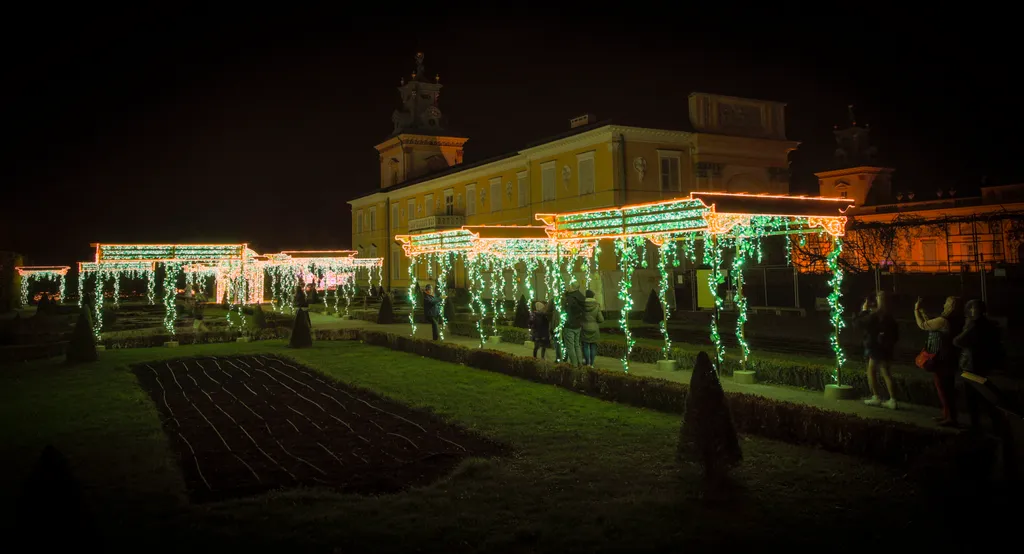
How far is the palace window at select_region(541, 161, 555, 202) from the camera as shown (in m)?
38.8

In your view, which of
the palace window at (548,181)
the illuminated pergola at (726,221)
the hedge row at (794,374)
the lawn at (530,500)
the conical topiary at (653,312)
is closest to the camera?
the lawn at (530,500)

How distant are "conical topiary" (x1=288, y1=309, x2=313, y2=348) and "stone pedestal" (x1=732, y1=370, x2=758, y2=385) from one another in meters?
12.5

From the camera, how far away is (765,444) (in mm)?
8594

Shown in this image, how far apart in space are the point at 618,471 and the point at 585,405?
142 inches

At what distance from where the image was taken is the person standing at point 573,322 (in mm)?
14180

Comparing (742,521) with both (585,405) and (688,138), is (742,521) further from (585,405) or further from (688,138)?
(688,138)

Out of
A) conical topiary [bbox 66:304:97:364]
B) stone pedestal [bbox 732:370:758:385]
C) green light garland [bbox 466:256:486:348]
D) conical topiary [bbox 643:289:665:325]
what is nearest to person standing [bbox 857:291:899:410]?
stone pedestal [bbox 732:370:758:385]

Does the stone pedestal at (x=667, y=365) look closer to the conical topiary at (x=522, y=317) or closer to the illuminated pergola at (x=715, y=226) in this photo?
the illuminated pergola at (x=715, y=226)

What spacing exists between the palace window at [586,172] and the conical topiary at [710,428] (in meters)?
29.4

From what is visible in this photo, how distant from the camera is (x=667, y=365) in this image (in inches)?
568

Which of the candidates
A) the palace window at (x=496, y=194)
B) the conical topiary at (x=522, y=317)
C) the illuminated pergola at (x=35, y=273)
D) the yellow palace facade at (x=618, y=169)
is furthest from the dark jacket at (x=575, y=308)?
the illuminated pergola at (x=35, y=273)

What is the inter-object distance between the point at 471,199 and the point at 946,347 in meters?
39.6

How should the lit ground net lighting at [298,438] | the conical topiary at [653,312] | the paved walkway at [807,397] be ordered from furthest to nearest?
1. the conical topiary at [653,312]
2. the paved walkway at [807,397]
3. the lit ground net lighting at [298,438]

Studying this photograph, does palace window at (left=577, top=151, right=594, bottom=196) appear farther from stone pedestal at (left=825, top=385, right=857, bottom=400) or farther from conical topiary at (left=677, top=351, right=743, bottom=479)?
conical topiary at (left=677, top=351, right=743, bottom=479)
